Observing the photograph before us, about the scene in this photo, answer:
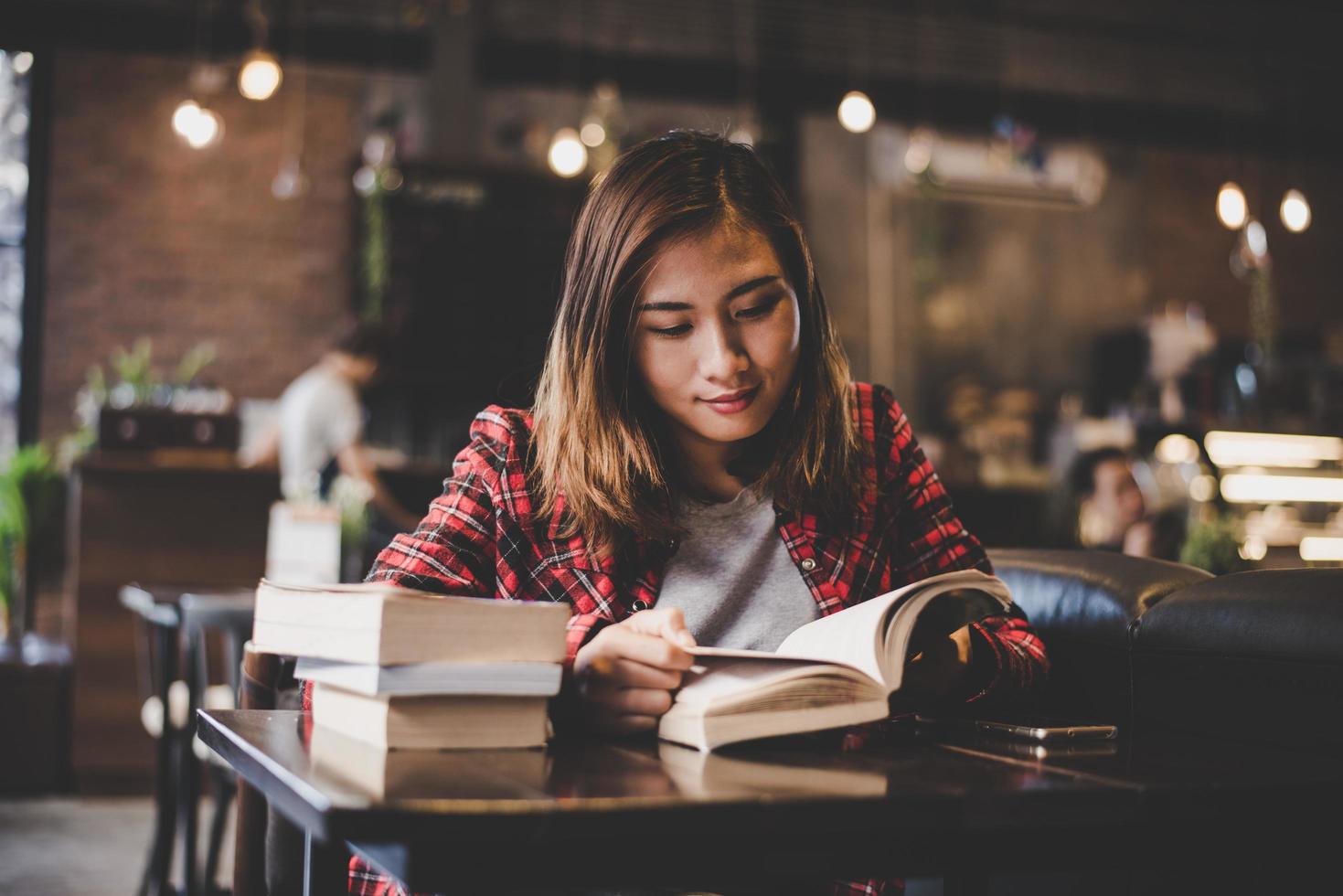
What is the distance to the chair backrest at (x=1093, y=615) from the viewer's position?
4.90ft

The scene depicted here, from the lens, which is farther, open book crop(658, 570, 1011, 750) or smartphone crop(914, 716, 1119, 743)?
smartphone crop(914, 716, 1119, 743)

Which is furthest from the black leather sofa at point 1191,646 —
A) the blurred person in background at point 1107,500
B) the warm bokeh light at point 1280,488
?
the warm bokeh light at point 1280,488

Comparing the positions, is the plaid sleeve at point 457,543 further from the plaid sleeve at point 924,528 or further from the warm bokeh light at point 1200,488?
the warm bokeh light at point 1200,488

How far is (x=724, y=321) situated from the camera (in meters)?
1.34

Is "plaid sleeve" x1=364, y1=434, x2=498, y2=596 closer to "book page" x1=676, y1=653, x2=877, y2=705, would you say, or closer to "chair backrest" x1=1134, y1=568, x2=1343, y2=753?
"book page" x1=676, y1=653, x2=877, y2=705

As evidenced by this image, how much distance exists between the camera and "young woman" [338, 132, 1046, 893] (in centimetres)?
134

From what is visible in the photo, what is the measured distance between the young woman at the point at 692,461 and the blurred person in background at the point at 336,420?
4248mm

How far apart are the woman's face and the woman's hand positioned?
0.34 metres

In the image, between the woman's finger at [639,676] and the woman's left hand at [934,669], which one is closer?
the woman's finger at [639,676]

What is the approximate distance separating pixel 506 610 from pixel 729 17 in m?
7.64

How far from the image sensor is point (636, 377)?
1440mm

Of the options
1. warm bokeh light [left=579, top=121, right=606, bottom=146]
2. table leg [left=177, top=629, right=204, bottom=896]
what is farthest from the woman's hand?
warm bokeh light [left=579, top=121, right=606, bottom=146]

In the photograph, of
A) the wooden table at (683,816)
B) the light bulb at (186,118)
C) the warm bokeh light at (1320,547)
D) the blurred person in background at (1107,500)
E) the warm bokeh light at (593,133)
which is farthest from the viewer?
the warm bokeh light at (1320,547)

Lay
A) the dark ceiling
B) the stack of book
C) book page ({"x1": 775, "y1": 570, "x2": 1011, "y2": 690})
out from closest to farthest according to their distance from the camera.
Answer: the stack of book → book page ({"x1": 775, "y1": 570, "x2": 1011, "y2": 690}) → the dark ceiling
